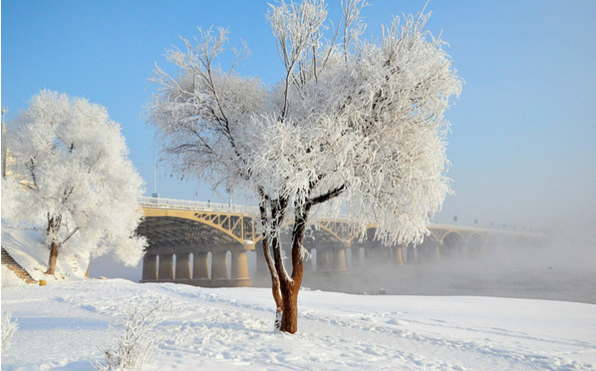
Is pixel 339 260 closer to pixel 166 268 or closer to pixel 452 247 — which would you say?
pixel 166 268

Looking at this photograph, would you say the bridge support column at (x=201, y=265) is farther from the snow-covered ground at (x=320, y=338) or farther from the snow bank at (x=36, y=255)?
the snow-covered ground at (x=320, y=338)

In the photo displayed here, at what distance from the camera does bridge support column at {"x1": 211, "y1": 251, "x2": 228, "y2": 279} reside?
6588 cm

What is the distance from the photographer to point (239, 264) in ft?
203

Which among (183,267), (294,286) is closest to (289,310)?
(294,286)

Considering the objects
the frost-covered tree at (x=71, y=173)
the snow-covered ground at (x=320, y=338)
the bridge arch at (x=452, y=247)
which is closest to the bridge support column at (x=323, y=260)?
the bridge arch at (x=452, y=247)

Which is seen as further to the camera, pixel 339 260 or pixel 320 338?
pixel 339 260

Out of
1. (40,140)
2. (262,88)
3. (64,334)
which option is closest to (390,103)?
(262,88)

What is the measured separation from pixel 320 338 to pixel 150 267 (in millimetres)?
73431

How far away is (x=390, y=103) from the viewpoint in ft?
32.8

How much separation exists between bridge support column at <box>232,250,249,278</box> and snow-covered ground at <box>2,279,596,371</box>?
143ft

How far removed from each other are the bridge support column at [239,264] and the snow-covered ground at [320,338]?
43.5 m

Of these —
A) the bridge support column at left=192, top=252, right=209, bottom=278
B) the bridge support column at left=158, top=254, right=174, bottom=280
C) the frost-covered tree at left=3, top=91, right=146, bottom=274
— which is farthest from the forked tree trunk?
the bridge support column at left=158, top=254, right=174, bottom=280

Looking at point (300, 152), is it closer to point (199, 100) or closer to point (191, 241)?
point (199, 100)

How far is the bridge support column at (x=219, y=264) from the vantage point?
65875 millimetres
